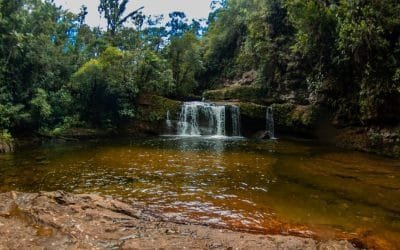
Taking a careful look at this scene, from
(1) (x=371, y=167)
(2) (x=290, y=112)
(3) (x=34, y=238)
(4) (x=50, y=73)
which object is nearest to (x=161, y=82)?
(4) (x=50, y=73)

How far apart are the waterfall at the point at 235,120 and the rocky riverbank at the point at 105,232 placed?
15.3 metres

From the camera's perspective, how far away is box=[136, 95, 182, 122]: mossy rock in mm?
21625

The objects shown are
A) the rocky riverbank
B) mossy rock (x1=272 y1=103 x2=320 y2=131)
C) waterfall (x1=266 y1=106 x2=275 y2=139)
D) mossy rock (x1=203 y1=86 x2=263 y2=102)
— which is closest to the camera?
the rocky riverbank

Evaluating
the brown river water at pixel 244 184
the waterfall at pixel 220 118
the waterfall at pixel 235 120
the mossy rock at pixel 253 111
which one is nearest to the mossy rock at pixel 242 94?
the mossy rock at pixel 253 111

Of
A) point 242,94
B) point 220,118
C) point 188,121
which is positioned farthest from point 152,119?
point 242,94

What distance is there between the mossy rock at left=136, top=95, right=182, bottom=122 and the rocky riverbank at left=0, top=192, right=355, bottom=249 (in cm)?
1597

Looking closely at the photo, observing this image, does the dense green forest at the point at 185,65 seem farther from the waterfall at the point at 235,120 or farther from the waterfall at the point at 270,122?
the waterfall at the point at 235,120

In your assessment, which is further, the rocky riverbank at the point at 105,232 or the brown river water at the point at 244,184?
the brown river water at the point at 244,184

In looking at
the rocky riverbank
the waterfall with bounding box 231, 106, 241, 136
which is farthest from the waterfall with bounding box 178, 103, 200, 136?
the rocky riverbank

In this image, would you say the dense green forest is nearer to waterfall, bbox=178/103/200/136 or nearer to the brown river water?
waterfall, bbox=178/103/200/136

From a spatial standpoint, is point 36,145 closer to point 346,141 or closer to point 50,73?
point 50,73

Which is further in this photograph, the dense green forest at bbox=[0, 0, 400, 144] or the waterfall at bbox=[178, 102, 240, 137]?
the waterfall at bbox=[178, 102, 240, 137]

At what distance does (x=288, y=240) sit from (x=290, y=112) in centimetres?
1657

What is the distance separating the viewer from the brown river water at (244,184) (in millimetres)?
5781
